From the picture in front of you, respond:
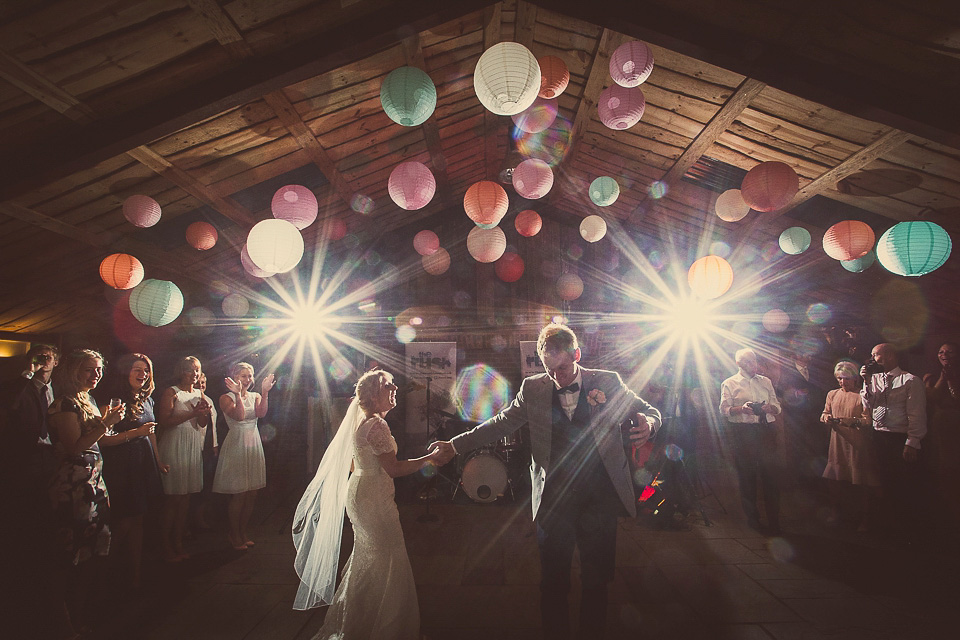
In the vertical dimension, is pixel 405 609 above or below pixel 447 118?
below

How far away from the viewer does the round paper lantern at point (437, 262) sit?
6.29m

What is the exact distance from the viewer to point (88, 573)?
250cm

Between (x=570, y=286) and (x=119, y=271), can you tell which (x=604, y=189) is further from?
(x=119, y=271)

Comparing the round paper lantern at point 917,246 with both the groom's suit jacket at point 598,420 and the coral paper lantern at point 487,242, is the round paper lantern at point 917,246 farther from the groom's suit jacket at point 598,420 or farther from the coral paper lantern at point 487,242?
the coral paper lantern at point 487,242

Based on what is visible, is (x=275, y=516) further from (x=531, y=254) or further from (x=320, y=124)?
(x=531, y=254)

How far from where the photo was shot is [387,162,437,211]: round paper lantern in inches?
137

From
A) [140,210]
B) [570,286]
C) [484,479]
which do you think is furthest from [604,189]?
[140,210]

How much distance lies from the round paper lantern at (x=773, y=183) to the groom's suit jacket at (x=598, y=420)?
2026mm

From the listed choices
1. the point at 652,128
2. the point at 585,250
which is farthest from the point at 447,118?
the point at 585,250

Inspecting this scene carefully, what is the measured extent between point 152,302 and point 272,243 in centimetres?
118

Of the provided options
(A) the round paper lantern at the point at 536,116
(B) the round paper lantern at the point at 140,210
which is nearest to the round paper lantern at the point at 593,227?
(A) the round paper lantern at the point at 536,116

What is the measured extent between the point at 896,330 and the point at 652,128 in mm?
4147

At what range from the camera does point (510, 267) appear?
6.45m

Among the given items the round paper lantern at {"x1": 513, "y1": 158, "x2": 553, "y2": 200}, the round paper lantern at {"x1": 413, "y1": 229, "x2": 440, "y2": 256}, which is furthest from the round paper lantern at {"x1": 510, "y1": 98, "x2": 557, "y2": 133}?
the round paper lantern at {"x1": 413, "y1": 229, "x2": 440, "y2": 256}
